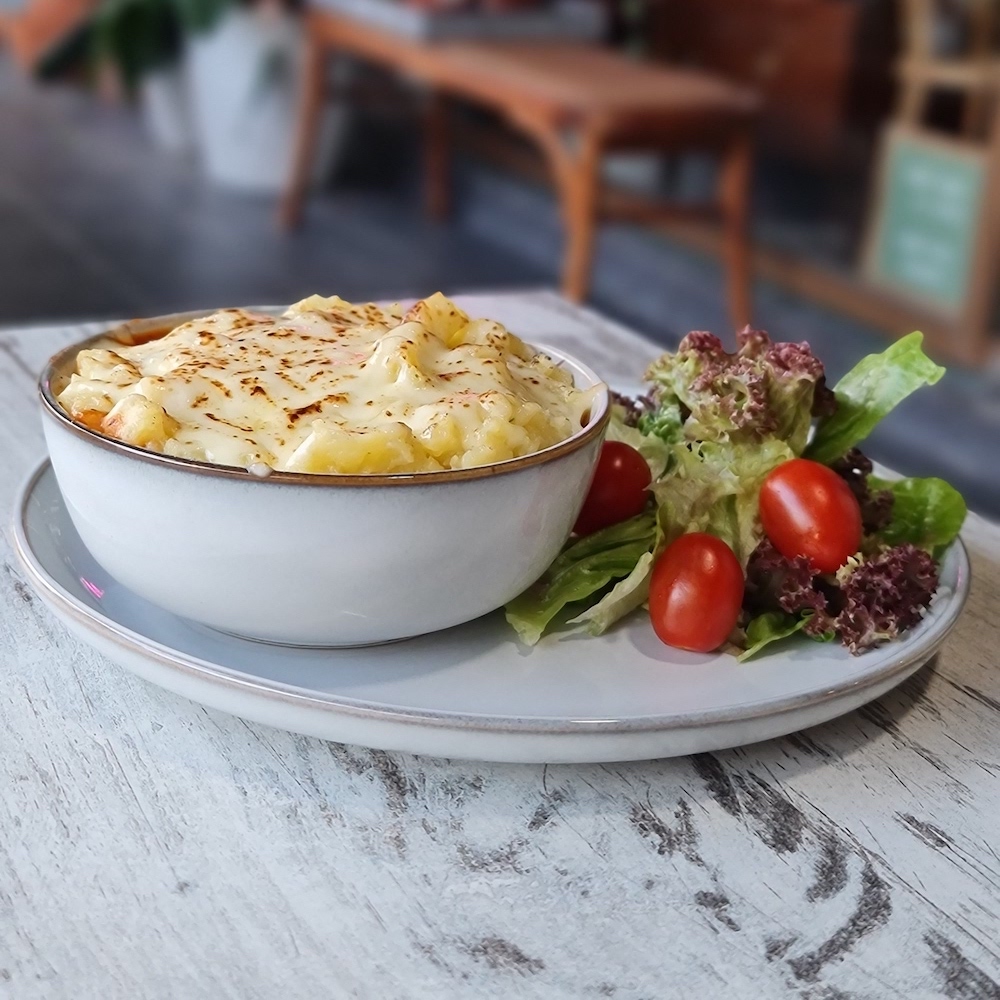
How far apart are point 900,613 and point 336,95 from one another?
497 cm

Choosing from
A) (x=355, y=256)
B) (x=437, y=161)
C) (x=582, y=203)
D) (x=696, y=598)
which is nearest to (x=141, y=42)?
(x=437, y=161)

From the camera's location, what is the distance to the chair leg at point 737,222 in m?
4.12

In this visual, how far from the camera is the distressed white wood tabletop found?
2.46 feet

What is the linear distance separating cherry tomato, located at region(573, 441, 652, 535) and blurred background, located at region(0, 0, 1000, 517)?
2.55 meters

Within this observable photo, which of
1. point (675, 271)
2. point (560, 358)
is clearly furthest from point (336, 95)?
point (560, 358)

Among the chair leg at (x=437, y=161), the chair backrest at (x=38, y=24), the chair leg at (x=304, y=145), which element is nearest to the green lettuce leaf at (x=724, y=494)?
the chair leg at (x=304, y=145)

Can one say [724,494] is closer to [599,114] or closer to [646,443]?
[646,443]

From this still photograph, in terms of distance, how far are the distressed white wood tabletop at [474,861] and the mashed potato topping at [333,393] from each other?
0.21 m

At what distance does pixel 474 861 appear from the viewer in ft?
2.76

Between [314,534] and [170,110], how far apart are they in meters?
6.37

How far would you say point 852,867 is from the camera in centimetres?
85

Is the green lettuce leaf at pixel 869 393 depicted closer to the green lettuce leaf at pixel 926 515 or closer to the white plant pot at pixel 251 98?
the green lettuce leaf at pixel 926 515

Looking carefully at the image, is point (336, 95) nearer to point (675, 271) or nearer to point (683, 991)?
point (675, 271)

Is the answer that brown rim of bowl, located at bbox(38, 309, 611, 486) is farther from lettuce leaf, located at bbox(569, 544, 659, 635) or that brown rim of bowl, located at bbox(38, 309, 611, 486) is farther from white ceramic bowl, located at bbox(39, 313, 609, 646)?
lettuce leaf, located at bbox(569, 544, 659, 635)
